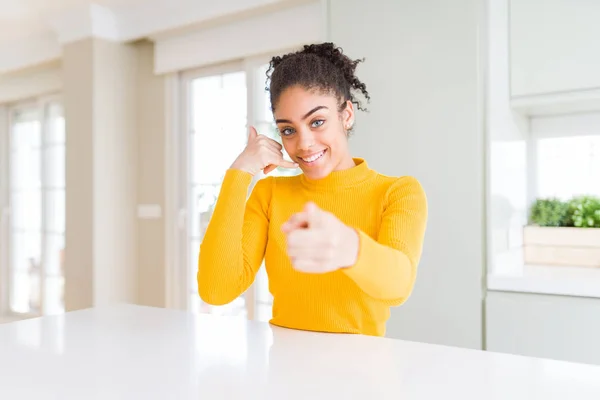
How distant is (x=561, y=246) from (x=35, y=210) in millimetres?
4278

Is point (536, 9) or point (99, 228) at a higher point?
point (536, 9)

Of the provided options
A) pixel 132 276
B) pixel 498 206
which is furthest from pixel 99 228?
pixel 498 206

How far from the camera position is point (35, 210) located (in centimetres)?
487

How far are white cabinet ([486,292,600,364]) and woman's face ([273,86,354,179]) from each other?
3.64 feet

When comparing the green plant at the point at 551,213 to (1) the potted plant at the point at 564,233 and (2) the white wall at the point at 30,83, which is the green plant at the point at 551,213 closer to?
(1) the potted plant at the point at 564,233

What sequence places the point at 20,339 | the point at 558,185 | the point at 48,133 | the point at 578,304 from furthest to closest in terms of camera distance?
1. the point at 48,133
2. the point at 558,185
3. the point at 578,304
4. the point at 20,339

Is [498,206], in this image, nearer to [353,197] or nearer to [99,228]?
[353,197]

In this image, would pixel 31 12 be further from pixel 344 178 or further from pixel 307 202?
pixel 307 202

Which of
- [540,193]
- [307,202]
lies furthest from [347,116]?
[540,193]

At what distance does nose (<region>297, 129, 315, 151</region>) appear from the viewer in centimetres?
113

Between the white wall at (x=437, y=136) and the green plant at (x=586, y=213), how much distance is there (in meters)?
0.61

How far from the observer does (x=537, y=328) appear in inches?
75.7

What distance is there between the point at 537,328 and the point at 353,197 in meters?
1.10

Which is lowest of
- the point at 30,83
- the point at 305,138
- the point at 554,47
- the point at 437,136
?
the point at 305,138
